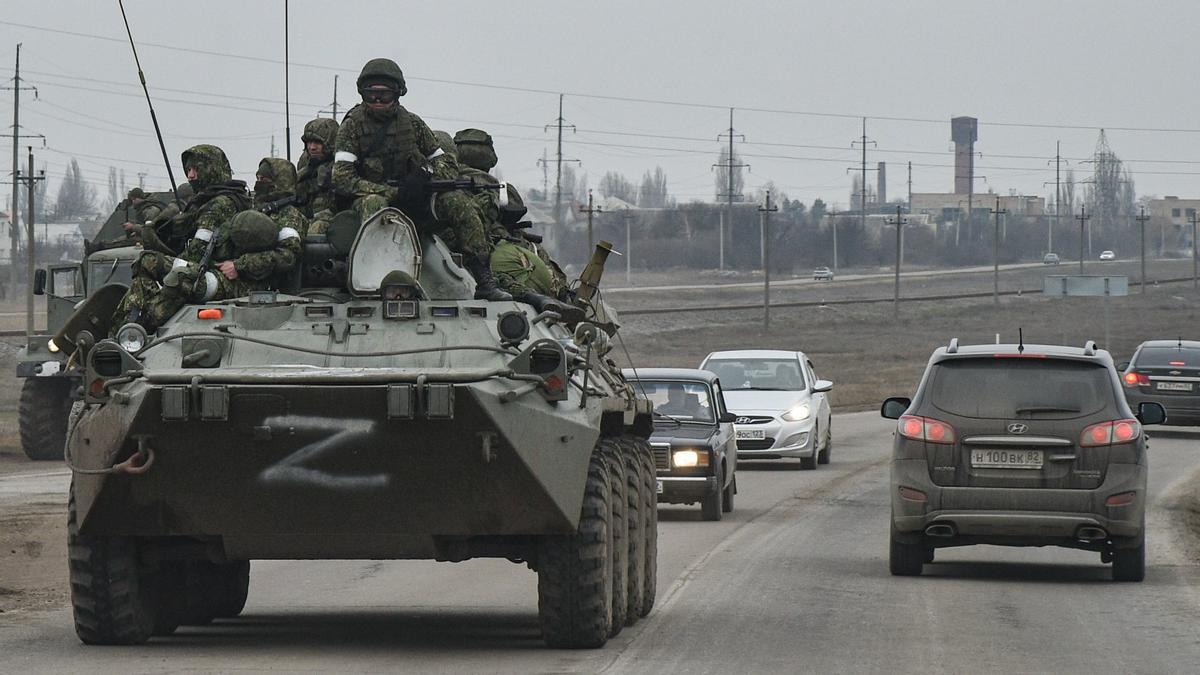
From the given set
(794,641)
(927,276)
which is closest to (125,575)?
(794,641)

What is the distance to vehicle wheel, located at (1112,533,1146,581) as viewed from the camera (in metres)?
13.9

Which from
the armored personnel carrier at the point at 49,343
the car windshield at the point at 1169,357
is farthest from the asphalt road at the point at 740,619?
the car windshield at the point at 1169,357

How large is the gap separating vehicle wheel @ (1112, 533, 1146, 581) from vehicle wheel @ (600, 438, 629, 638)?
14.1ft

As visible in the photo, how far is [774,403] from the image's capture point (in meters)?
26.4

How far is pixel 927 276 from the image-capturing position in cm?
11456

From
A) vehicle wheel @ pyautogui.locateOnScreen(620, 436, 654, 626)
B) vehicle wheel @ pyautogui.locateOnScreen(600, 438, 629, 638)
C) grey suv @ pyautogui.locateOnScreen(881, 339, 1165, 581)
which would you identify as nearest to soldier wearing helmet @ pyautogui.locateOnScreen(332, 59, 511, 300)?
vehicle wheel @ pyautogui.locateOnScreen(600, 438, 629, 638)

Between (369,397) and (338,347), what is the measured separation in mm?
710

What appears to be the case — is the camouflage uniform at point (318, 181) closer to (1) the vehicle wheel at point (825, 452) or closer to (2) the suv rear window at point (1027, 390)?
(2) the suv rear window at point (1027, 390)

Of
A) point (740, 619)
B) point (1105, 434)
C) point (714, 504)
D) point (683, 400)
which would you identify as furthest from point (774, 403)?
point (740, 619)

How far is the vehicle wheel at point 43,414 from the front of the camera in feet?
94.7

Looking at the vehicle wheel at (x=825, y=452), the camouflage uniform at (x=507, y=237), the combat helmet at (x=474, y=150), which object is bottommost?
the vehicle wheel at (x=825, y=452)

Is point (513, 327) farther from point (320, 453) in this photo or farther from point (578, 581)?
point (578, 581)

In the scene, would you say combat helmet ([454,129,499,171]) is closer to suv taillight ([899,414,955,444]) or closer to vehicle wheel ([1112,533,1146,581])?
suv taillight ([899,414,955,444])

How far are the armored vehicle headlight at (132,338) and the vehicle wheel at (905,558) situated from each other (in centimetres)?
609
